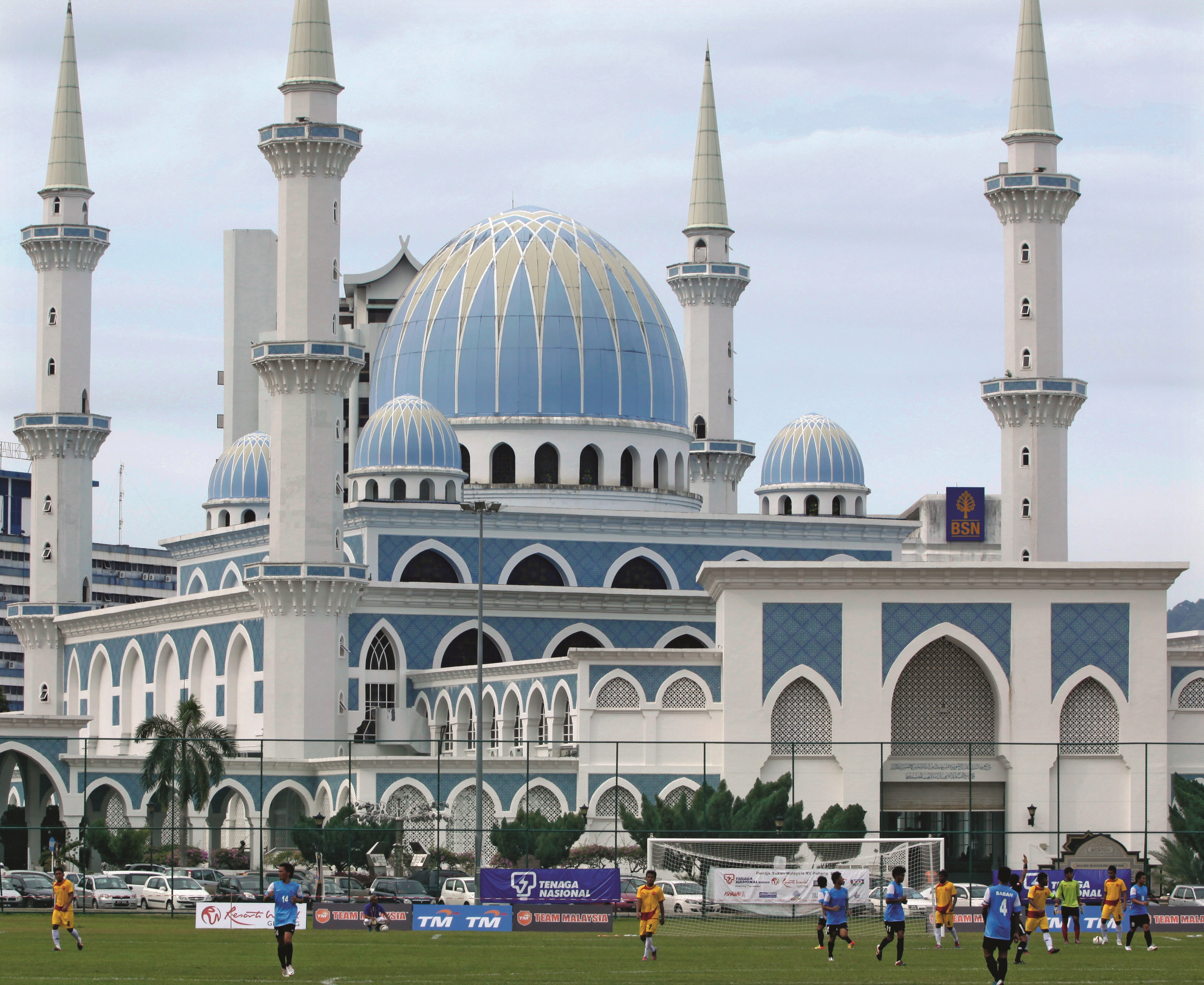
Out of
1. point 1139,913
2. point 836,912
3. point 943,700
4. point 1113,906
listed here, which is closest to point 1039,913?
point 1139,913

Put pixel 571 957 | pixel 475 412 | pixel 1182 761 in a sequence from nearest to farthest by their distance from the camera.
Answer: pixel 571 957
pixel 1182 761
pixel 475 412

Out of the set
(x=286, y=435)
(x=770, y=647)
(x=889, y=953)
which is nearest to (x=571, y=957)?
(x=889, y=953)

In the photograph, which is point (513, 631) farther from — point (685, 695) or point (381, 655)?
point (685, 695)

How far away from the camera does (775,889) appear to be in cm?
4116

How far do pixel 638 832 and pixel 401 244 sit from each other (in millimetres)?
67805

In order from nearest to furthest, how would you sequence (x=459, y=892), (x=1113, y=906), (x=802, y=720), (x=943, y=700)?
(x=1113, y=906) → (x=459, y=892) → (x=802, y=720) → (x=943, y=700)

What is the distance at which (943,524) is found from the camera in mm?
114250

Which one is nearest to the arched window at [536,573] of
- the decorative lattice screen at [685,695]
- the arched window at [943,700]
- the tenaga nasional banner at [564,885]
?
the decorative lattice screen at [685,695]

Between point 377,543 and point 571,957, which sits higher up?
point 377,543

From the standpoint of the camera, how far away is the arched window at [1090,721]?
174ft

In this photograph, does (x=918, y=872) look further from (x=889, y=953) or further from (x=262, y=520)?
(x=262, y=520)

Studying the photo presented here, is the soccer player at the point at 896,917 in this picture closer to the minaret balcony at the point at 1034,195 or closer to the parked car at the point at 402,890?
the parked car at the point at 402,890

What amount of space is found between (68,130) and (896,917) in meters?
50.6

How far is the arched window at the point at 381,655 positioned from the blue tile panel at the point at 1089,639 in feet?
64.7
